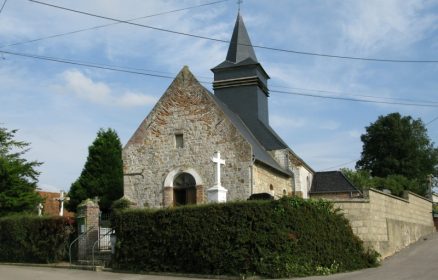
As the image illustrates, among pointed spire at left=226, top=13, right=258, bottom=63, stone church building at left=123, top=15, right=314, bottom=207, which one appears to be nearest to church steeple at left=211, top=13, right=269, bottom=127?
pointed spire at left=226, top=13, right=258, bottom=63

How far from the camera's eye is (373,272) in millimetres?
13703

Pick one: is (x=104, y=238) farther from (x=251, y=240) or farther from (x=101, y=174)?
(x=101, y=174)

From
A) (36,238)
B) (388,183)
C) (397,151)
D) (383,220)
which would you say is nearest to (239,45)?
(388,183)

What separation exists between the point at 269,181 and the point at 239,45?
1099cm

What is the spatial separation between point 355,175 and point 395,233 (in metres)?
26.8

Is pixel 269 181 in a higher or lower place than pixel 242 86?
lower

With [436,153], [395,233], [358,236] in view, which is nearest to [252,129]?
[395,233]

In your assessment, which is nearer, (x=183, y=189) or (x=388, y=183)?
(x=183, y=189)

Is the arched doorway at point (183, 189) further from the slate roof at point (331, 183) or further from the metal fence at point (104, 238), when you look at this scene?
the slate roof at point (331, 183)

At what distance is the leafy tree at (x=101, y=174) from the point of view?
3238 cm

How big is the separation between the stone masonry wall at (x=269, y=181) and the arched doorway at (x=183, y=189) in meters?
2.82

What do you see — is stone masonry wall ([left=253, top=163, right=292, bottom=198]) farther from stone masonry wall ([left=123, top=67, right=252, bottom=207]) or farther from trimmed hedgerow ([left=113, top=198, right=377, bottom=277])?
trimmed hedgerow ([left=113, top=198, right=377, bottom=277])

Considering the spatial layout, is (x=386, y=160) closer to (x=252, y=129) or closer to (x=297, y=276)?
(x=252, y=129)

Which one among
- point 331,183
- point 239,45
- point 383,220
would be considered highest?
point 239,45
